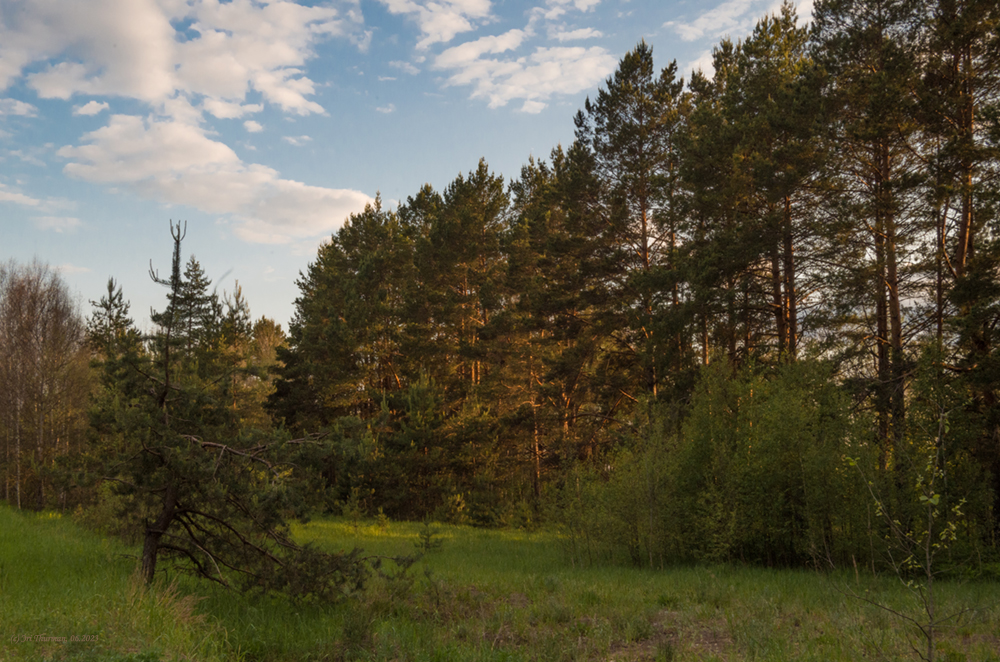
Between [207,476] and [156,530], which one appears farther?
[156,530]

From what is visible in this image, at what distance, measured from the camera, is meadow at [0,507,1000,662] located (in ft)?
19.8

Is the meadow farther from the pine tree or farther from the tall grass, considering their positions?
the pine tree

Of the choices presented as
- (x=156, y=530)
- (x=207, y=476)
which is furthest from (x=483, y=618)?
(x=156, y=530)

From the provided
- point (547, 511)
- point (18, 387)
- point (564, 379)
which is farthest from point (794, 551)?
point (18, 387)

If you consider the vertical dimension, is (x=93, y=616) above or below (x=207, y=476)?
below

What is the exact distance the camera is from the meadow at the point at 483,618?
19.8 ft

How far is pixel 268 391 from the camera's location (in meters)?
39.0

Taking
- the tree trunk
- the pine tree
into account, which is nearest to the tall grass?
the tree trunk

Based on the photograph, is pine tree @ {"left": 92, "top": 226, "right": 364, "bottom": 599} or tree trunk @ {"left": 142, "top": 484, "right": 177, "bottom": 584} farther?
tree trunk @ {"left": 142, "top": 484, "right": 177, "bottom": 584}

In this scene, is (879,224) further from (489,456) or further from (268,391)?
(268,391)

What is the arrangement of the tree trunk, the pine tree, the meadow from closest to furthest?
1. the meadow
2. the pine tree
3. the tree trunk

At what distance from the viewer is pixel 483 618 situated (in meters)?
8.23

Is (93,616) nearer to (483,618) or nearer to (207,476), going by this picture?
(207,476)

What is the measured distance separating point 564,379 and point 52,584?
1785cm
